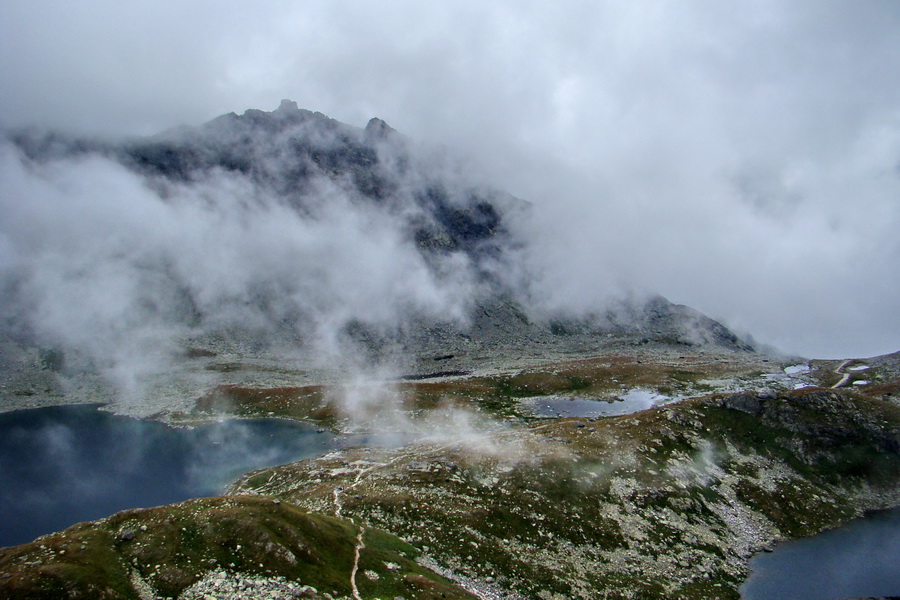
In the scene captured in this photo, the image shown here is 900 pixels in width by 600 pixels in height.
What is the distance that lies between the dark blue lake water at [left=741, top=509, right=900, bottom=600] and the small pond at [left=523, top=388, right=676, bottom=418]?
161 feet

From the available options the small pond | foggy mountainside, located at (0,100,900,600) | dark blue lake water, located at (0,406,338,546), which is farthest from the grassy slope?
the small pond

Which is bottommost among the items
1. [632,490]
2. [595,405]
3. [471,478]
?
[595,405]

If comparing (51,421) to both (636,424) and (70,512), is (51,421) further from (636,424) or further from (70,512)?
(636,424)

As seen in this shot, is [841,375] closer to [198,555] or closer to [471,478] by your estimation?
[471,478]

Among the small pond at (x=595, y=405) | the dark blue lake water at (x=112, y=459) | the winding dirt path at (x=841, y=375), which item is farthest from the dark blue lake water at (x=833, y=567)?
the winding dirt path at (x=841, y=375)

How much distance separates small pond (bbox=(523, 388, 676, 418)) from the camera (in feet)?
360

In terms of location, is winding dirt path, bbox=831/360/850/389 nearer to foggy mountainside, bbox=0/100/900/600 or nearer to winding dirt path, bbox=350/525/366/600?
foggy mountainside, bbox=0/100/900/600

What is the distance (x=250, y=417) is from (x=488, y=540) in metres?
85.8

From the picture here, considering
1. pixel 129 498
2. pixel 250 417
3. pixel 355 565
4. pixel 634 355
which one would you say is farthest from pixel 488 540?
pixel 634 355

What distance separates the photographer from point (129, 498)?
223ft

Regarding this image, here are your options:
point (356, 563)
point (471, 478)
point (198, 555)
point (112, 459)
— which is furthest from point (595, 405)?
point (112, 459)

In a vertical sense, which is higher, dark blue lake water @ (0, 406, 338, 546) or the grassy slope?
the grassy slope

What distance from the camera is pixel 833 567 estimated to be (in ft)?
171

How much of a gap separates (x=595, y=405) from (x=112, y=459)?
10593 cm
